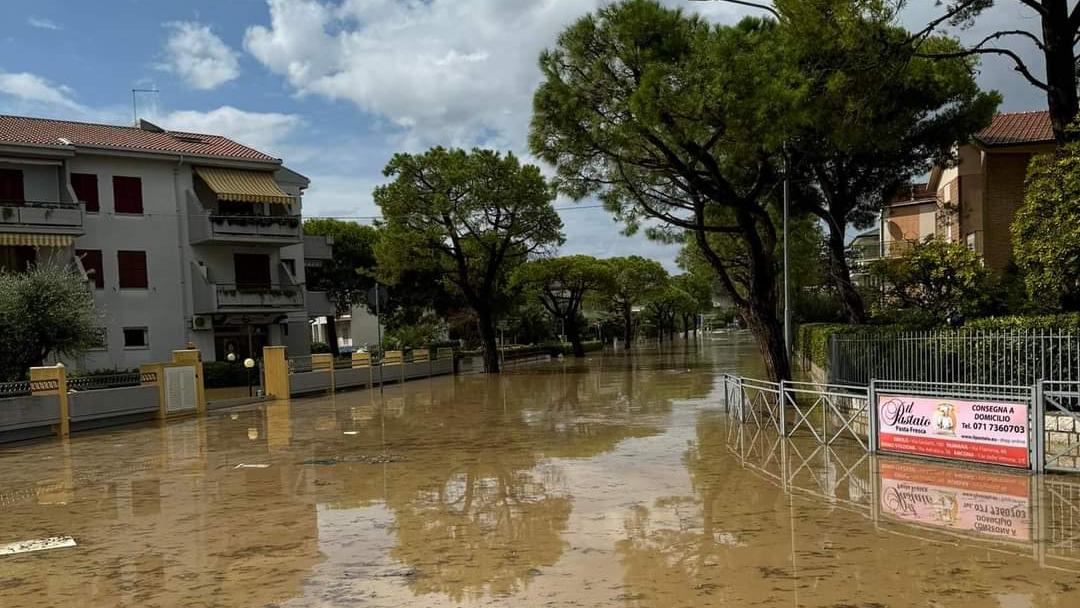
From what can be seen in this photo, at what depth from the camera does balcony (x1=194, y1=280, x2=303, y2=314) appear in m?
30.7

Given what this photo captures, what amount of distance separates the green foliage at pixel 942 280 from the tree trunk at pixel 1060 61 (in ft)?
17.5

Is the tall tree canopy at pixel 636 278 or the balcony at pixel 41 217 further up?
the balcony at pixel 41 217

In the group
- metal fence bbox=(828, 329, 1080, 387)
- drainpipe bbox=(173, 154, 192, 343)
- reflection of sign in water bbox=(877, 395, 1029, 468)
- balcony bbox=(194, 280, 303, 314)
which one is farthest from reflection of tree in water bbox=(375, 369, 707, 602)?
drainpipe bbox=(173, 154, 192, 343)

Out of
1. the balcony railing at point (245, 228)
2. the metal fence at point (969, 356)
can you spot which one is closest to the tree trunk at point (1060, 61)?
the metal fence at point (969, 356)

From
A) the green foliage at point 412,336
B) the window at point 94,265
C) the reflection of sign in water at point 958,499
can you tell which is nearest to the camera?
the reflection of sign in water at point 958,499

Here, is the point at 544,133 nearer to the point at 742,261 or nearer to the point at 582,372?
the point at 742,261

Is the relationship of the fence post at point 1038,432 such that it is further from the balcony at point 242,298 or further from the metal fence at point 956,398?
the balcony at point 242,298

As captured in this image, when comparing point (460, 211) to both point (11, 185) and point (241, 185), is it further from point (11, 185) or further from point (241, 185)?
point (11, 185)

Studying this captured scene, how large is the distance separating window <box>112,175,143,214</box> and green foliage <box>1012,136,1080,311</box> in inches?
1153

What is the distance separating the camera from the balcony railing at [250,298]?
30.7 m

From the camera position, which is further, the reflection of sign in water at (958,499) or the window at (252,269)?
the window at (252,269)

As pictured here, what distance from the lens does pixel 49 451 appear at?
16016 mm

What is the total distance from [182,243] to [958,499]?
2980 centimetres

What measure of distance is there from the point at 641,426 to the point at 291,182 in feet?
85.6
